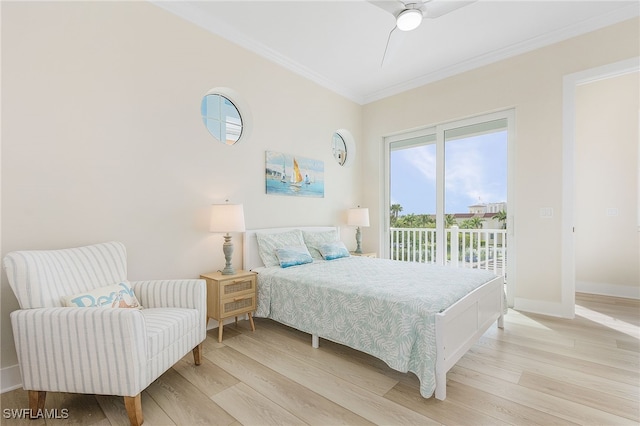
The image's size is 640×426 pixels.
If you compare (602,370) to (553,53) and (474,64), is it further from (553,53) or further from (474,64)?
(474,64)

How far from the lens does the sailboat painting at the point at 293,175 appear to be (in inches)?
147

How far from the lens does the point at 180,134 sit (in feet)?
9.58

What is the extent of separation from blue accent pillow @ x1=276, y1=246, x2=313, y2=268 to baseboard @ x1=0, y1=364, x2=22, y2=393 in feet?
7.04

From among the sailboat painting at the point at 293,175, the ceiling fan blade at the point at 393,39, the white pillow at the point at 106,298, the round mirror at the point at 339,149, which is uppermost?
the ceiling fan blade at the point at 393,39

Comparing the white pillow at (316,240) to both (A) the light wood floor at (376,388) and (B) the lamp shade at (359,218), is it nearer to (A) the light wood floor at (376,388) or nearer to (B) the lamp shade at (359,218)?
(B) the lamp shade at (359,218)

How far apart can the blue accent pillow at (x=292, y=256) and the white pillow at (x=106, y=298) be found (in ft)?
4.75

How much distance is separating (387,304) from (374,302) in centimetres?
11

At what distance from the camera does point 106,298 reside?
1959 mm

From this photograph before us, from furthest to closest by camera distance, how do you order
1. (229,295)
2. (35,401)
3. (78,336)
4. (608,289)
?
(608,289) < (229,295) < (35,401) < (78,336)

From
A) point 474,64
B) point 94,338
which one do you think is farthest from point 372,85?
point 94,338

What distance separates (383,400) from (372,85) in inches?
169

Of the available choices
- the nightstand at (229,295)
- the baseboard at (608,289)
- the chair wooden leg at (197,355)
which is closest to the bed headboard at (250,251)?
the nightstand at (229,295)

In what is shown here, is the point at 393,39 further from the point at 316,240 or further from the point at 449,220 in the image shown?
the point at 449,220

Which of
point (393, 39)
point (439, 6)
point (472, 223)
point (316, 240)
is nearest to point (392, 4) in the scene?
point (439, 6)
